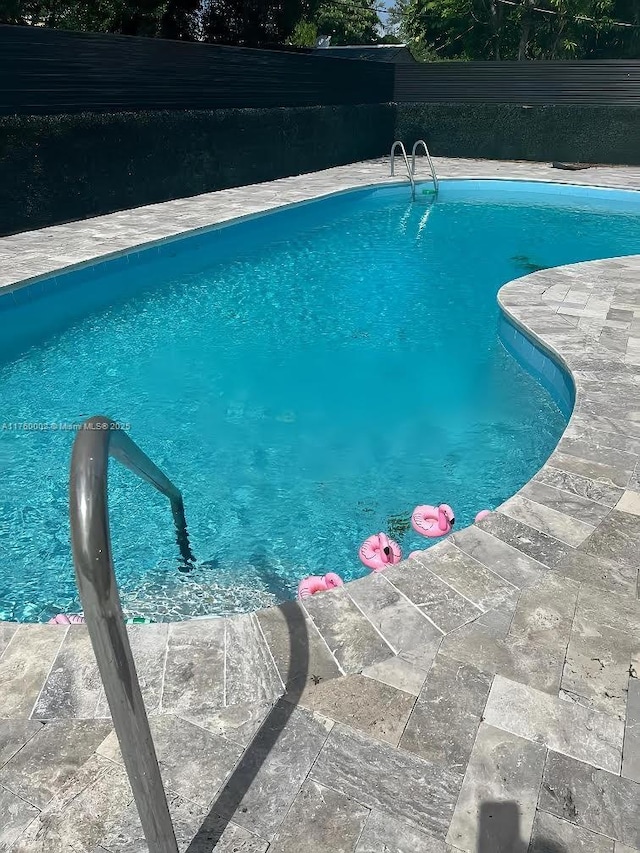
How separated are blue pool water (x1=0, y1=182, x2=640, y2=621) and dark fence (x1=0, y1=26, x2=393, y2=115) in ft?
11.6

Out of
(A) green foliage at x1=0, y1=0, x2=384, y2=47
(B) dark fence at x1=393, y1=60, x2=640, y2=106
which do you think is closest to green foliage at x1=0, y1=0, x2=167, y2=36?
(A) green foliage at x1=0, y1=0, x2=384, y2=47

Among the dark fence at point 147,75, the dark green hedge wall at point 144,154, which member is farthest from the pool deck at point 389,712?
the dark fence at point 147,75

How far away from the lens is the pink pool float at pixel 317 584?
422 centimetres

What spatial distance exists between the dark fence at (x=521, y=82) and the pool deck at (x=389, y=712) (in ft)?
62.6

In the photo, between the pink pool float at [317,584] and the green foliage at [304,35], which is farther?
the green foliage at [304,35]

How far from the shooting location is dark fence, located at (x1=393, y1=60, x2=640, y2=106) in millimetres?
18266

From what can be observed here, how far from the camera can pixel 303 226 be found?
45.3 feet

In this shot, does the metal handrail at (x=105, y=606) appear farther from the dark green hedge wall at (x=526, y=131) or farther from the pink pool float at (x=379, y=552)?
the dark green hedge wall at (x=526, y=131)

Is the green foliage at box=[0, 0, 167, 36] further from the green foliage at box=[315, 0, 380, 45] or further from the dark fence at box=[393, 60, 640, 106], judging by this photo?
the green foliage at box=[315, 0, 380, 45]

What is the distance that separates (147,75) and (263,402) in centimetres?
959

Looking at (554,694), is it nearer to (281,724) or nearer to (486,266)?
(281,724)

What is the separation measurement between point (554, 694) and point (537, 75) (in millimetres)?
21048

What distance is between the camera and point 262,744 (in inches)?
103

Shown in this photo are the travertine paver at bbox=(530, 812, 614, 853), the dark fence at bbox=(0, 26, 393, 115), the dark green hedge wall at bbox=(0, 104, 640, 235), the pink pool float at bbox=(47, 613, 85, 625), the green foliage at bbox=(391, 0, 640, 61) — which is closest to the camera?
the travertine paver at bbox=(530, 812, 614, 853)
